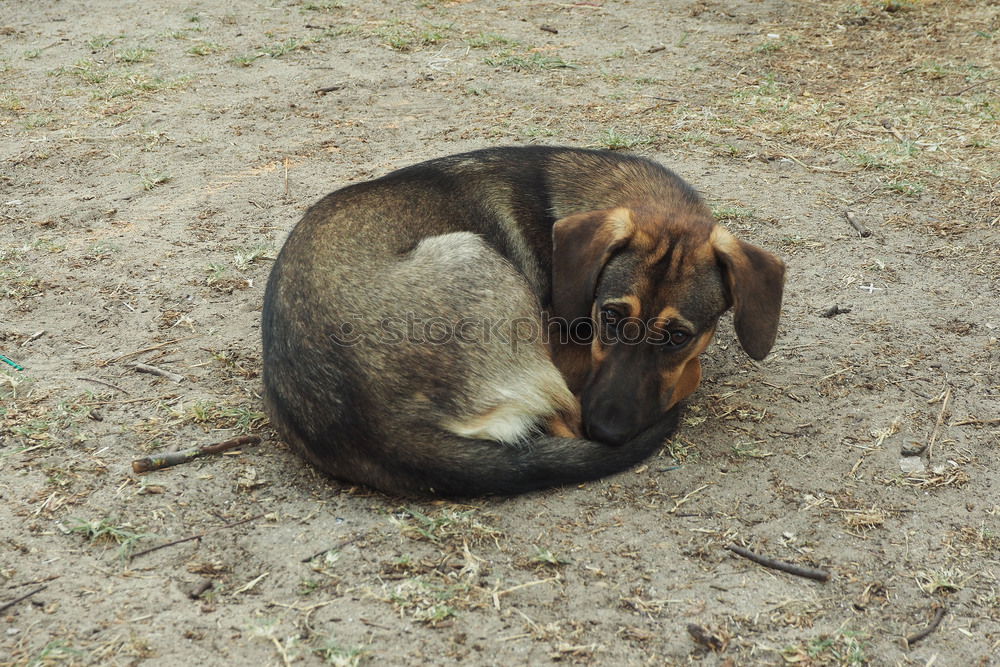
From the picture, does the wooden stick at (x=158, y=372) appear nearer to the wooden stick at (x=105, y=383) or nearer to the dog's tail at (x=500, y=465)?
the wooden stick at (x=105, y=383)

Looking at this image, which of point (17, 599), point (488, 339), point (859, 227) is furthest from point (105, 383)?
point (859, 227)

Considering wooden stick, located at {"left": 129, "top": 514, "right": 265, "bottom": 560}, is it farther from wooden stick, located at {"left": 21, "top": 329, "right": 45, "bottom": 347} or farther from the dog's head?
wooden stick, located at {"left": 21, "top": 329, "right": 45, "bottom": 347}

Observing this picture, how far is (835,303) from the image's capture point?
18.7ft

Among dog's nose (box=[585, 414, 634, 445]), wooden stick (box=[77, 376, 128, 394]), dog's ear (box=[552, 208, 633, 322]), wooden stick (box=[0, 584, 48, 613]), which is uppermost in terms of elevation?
dog's ear (box=[552, 208, 633, 322])

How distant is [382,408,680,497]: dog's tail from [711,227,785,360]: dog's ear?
0.81 meters

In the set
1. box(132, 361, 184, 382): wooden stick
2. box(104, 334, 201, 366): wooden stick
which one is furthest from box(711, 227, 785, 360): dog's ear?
box(104, 334, 201, 366): wooden stick

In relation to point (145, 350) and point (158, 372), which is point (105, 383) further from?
point (145, 350)

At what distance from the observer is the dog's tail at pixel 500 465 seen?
3971 millimetres

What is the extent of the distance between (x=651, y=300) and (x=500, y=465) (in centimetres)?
106

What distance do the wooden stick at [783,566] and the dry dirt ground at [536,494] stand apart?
35mm

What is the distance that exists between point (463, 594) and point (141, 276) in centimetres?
363

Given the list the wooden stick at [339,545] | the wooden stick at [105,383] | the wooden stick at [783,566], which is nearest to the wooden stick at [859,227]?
the wooden stick at [783,566]

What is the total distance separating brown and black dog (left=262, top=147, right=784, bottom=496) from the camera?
4031mm

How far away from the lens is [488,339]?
14.4ft
